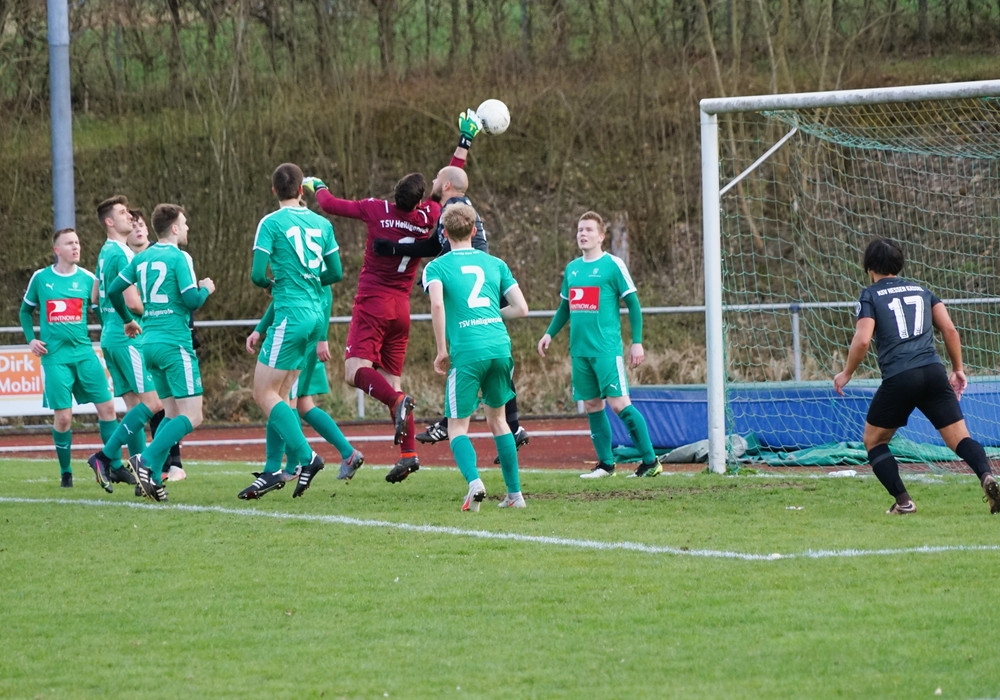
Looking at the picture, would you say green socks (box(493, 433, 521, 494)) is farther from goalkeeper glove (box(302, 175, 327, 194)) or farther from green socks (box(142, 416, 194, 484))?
goalkeeper glove (box(302, 175, 327, 194))

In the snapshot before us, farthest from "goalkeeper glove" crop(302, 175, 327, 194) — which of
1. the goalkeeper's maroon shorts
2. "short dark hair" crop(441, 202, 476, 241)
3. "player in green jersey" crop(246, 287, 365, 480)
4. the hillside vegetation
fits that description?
the hillside vegetation

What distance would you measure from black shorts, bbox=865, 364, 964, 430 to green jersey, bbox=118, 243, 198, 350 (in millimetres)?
4841

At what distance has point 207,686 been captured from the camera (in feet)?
14.3

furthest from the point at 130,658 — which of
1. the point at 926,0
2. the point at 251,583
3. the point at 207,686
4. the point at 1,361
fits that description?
the point at 926,0

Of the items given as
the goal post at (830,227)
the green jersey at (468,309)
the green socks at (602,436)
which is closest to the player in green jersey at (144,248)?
the green jersey at (468,309)

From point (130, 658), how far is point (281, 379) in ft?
14.2

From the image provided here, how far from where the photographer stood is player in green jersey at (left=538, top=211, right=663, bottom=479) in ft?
32.9

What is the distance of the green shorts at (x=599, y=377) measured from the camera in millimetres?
10008

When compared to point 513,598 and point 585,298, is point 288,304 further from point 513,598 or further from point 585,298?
point 513,598

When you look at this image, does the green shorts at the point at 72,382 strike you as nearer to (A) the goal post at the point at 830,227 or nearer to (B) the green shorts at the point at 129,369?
(B) the green shorts at the point at 129,369

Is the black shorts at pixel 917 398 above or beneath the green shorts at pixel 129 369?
beneath

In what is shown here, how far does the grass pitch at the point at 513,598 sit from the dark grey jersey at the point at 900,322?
0.91 m

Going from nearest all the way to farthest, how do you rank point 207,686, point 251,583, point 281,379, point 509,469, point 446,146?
point 207,686 < point 251,583 < point 509,469 < point 281,379 < point 446,146

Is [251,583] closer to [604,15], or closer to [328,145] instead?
[328,145]
